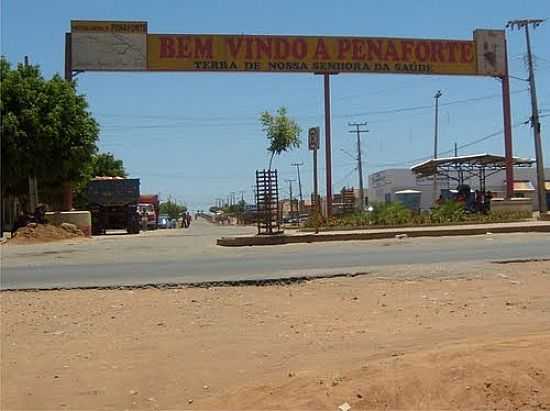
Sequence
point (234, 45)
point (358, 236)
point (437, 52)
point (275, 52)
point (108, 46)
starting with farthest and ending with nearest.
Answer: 1. point (437, 52)
2. point (275, 52)
3. point (234, 45)
4. point (108, 46)
5. point (358, 236)

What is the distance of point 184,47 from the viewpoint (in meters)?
34.5

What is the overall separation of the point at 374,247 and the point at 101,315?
10.7 metres

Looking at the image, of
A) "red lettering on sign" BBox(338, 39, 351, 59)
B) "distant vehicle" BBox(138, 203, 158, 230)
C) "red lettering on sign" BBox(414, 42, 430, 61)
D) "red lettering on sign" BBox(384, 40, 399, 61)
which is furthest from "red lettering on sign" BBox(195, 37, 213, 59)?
"distant vehicle" BBox(138, 203, 158, 230)

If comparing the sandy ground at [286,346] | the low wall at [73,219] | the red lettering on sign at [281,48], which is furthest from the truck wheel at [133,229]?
the sandy ground at [286,346]

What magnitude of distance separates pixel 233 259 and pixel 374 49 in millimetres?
21704

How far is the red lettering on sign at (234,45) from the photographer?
1371 inches

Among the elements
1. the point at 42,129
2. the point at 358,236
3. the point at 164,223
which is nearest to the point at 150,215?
the point at 164,223

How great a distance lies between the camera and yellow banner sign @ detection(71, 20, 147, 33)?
109 ft

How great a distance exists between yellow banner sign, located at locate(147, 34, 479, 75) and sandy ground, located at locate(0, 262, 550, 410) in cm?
2351

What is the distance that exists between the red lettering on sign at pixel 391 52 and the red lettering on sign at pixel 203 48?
8.19 meters

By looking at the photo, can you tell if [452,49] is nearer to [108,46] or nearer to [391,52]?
[391,52]

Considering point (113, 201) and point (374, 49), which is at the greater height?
point (374, 49)

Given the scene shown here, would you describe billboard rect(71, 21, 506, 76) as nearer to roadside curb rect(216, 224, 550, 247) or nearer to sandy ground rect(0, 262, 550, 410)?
roadside curb rect(216, 224, 550, 247)

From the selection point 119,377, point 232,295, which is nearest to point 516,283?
point 232,295
